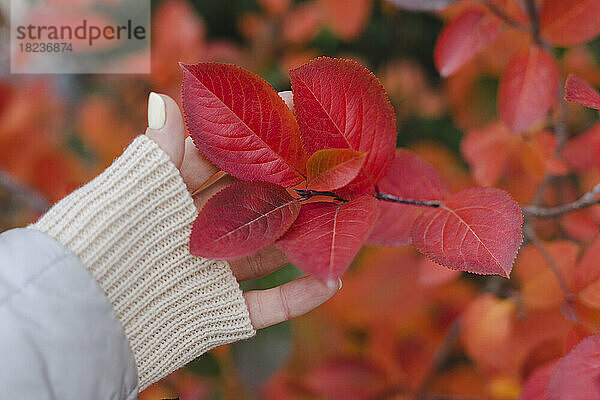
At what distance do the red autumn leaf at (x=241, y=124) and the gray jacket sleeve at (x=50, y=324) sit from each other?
182 mm

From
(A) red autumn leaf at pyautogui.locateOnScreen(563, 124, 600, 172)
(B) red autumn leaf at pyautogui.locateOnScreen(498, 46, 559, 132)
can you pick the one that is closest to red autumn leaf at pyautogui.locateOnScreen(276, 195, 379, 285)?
(B) red autumn leaf at pyautogui.locateOnScreen(498, 46, 559, 132)

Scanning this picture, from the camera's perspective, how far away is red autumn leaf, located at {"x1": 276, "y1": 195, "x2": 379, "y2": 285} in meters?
0.36

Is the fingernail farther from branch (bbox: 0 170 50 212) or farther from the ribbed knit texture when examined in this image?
branch (bbox: 0 170 50 212)

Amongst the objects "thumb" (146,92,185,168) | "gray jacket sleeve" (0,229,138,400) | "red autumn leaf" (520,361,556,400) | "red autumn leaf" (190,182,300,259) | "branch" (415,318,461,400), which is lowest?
"branch" (415,318,461,400)

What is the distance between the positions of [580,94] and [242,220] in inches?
11.0

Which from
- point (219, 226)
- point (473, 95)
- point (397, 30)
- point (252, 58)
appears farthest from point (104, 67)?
point (219, 226)

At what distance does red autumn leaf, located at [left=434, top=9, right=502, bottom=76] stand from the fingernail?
0.31 metres

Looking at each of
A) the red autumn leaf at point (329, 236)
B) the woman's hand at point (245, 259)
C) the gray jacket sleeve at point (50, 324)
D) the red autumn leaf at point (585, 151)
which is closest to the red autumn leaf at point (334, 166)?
the red autumn leaf at point (329, 236)

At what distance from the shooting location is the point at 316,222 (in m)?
0.42

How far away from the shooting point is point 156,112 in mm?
532

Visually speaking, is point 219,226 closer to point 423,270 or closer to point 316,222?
point 316,222

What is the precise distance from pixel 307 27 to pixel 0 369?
0.83 m

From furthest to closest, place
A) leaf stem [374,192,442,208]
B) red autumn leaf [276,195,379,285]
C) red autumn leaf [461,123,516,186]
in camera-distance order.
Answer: red autumn leaf [461,123,516,186], leaf stem [374,192,442,208], red autumn leaf [276,195,379,285]

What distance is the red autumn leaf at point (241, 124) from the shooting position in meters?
0.44
